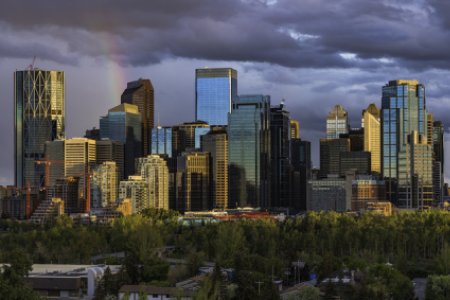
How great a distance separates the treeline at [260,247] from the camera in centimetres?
7700

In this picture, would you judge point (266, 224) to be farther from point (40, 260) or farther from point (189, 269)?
point (189, 269)

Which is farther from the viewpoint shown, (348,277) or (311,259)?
(311,259)

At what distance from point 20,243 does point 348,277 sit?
4935 centimetres

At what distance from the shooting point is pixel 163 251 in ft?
341

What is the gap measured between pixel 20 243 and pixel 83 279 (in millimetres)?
37388

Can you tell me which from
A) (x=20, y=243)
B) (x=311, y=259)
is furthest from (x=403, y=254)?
(x=20, y=243)

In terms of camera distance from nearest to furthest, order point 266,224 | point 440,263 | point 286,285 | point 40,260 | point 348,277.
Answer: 1. point 348,277
2. point 286,285
3. point 440,263
4. point 40,260
5. point 266,224

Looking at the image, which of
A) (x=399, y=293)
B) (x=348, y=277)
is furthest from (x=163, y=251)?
(x=399, y=293)

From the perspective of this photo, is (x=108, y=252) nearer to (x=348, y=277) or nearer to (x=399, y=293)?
(x=348, y=277)

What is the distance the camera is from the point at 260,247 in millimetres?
101812

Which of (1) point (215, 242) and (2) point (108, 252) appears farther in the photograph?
(2) point (108, 252)

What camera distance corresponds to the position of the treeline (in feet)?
253

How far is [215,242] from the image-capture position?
101 m

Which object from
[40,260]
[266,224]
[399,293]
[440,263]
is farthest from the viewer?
[266,224]
